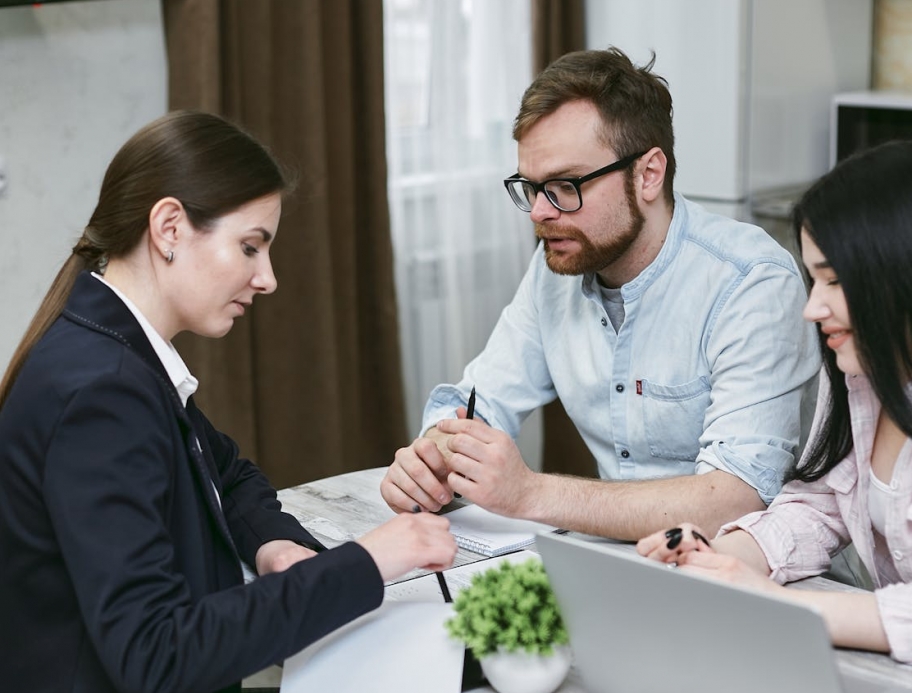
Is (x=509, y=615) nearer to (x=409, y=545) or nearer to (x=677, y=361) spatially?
(x=409, y=545)

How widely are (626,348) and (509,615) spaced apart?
2.66 ft

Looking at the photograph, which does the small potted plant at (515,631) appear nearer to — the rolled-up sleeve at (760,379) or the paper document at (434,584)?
the paper document at (434,584)

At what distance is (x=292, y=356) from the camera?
10.1ft

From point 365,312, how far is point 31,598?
204 cm

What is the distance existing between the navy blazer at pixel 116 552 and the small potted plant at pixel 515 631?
12cm

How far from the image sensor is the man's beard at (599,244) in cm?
192

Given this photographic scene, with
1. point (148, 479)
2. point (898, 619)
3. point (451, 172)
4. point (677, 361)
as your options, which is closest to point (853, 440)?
point (898, 619)

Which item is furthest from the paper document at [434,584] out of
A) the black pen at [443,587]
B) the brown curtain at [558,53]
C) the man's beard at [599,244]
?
the brown curtain at [558,53]

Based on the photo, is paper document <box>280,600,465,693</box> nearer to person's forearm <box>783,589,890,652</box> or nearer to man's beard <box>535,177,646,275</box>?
person's forearm <box>783,589,890,652</box>

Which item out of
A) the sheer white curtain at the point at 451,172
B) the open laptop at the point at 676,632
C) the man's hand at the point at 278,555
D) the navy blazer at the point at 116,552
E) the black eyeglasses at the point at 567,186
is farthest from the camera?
the sheer white curtain at the point at 451,172

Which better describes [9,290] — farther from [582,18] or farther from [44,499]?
[582,18]

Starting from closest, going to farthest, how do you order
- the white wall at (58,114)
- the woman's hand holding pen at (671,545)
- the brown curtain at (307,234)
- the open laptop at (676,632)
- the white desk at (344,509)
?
the open laptop at (676,632), the woman's hand holding pen at (671,545), the white desk at (344,509), the white wall at (58,114), the brown curtain at (307,234)

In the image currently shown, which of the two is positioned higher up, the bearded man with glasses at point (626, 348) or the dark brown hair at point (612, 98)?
the dark brown hair at point (612, 98)

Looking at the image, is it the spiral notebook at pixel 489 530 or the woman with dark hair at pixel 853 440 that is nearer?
the woman with dark hair at pixel 853 440
